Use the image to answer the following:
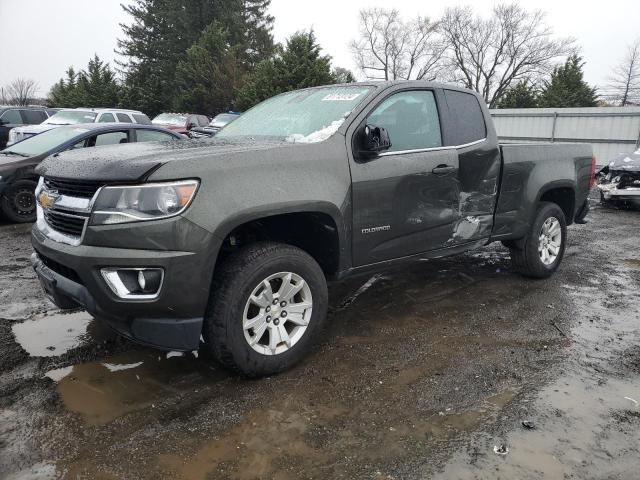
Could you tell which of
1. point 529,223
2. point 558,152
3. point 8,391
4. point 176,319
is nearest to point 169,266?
point 176,319

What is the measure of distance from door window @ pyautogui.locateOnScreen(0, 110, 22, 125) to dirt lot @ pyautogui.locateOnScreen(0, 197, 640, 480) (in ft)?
44.3

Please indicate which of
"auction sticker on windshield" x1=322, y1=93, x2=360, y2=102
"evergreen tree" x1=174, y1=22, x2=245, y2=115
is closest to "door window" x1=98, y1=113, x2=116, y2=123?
"auction sticker on windshield" x1=322, y1=93, x2=360, y2=102

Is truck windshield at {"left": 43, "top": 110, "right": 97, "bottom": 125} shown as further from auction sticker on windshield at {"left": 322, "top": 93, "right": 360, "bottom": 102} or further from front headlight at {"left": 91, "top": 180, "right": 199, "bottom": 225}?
front headlight at {"left": 91, "top": 180, "right": 199, "bottom": 225}

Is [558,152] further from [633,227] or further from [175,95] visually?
[175,95]

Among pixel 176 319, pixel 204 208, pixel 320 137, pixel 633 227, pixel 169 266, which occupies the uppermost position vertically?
pixel 320 137

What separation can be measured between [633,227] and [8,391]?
9150mm

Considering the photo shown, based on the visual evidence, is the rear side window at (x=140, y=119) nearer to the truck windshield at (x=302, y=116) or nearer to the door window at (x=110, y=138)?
the door window at (x=110, y=138)

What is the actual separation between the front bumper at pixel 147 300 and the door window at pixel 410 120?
173 centimetres

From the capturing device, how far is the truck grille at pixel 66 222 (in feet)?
9.20

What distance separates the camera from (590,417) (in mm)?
2816

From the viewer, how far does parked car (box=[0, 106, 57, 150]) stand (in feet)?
48.9

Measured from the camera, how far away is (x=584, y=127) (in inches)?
633

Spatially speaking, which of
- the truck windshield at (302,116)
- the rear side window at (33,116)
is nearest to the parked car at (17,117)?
the rear side window at (33,116)

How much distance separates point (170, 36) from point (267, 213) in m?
42.2
